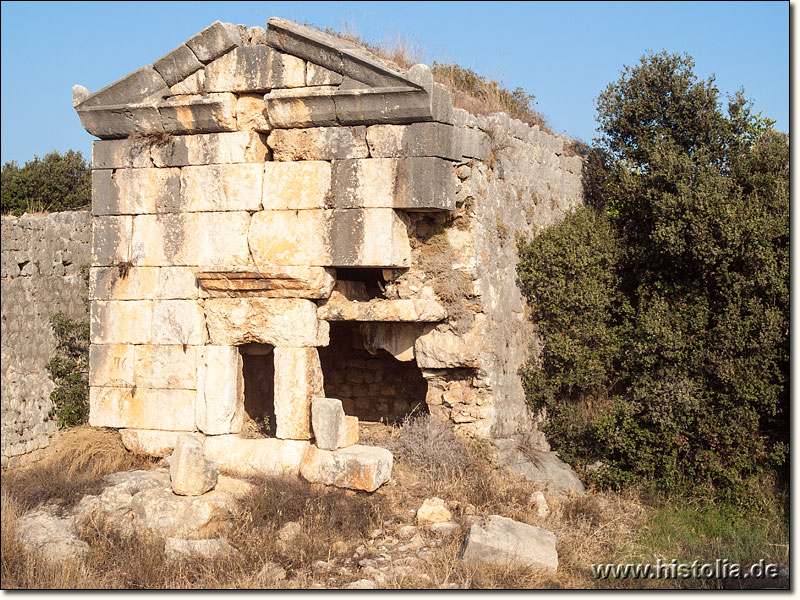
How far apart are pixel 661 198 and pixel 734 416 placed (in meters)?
2.65

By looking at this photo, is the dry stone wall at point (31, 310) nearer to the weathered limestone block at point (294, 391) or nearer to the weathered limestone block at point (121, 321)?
the weathered limestone block at point (121, 321)

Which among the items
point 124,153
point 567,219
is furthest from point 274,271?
point 567,219

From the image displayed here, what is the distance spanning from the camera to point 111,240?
9.86 meters

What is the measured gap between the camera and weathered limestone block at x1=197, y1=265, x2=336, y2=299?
29.8 ft

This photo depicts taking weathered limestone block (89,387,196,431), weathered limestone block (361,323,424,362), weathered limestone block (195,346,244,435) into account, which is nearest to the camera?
weathered limestone block (195,346,244,435)

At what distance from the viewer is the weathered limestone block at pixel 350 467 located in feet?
27.9

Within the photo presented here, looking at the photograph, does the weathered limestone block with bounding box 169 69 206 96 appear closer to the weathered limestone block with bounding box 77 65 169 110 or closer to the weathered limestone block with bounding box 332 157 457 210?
the weathered limestone block with bounding box 77 65 169 110

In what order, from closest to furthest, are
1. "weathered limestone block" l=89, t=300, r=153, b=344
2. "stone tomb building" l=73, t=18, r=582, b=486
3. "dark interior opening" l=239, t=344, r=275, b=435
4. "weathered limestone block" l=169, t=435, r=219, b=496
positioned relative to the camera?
"weathered limestone block" l=169, t=435, r=219, b=496, "stone tomb building" l=73, t=18, r=582, b=486, "weathered limestone block" l=89, t=300, r=153, b=344, "dark interior opening" l=239, t=344, r=275, b=435

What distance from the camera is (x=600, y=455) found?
10172 mm

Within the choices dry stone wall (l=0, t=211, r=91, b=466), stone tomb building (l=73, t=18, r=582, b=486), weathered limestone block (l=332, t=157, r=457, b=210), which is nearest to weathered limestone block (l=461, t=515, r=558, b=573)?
stone tomb building (l=73, t=18, r=582, b=486)

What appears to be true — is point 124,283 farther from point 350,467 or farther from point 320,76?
point 350,467

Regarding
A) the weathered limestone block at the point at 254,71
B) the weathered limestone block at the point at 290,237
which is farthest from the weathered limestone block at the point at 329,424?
the weathered limestone block at the point at 254,71

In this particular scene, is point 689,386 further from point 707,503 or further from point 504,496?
point 504,496

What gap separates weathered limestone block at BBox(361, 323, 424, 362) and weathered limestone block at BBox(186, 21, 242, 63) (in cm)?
336
